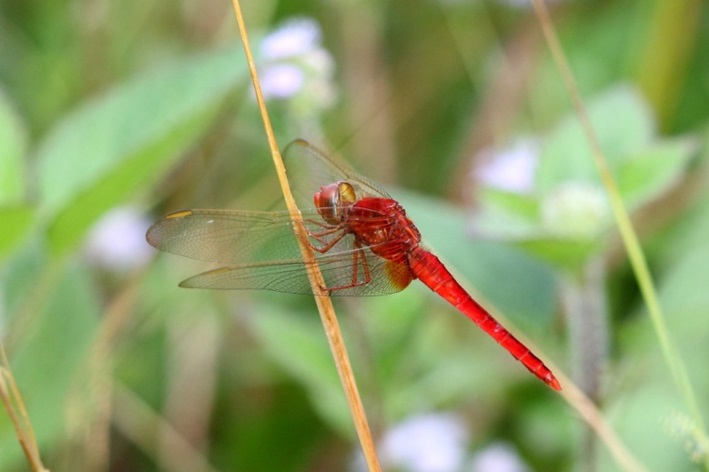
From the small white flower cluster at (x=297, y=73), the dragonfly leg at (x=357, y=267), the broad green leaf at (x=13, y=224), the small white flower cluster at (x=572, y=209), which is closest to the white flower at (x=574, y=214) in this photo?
the small white flower cluster at (x=572, y=209)

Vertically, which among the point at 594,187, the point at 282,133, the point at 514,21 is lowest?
the point at 594,187

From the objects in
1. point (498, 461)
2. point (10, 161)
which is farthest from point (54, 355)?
point (498, 461)

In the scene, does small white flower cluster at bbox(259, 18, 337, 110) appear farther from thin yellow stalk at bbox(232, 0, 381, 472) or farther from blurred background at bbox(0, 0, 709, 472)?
thin yellow stalk at bbox(232, 0, 381, 472)

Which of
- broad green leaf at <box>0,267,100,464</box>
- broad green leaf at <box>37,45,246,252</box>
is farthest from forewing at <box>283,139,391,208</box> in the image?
broad green leaf at <box>0,267,100,464</box>

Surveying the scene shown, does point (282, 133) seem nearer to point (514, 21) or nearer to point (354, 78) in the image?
point (354, 78)

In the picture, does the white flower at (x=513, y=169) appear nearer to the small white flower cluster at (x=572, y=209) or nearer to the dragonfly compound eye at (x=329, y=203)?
the small white flower cluster at (x=572, y=209)

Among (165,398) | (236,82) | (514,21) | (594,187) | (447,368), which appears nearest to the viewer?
(236,82)

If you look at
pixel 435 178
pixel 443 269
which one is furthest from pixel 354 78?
pixel 443 269
